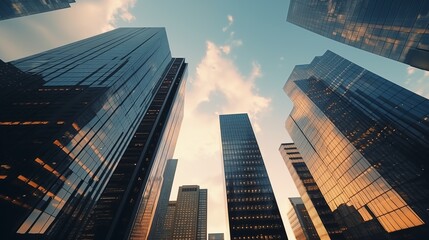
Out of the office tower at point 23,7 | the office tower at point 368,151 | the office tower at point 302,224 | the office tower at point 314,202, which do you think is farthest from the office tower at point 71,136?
the office tower at point 302,224

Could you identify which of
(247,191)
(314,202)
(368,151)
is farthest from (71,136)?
(247,191)

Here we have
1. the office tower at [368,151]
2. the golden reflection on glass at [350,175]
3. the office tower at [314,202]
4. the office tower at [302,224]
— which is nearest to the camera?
the office tower at [368,151]

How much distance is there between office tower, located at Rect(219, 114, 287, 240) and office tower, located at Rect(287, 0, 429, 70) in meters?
88.9

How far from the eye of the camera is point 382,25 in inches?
1585

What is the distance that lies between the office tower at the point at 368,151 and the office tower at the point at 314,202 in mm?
27541

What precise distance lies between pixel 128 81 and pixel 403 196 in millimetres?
69366

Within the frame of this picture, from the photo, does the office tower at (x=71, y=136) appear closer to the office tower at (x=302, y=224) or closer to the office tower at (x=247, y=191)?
the office tower at (x=247, y=191)

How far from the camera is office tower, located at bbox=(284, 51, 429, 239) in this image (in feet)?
136

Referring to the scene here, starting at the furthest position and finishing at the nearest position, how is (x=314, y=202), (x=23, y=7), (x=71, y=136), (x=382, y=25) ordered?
1. (x=314, y=202)
2. (x=23, y=7)
3. (x=382, y=25)
4. (x=71, y=136)

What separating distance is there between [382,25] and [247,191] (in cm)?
9975

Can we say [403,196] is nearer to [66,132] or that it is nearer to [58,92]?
[66,132]

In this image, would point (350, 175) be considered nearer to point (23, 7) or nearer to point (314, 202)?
point (314, 202)

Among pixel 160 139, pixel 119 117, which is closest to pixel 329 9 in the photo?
pixel 119 117

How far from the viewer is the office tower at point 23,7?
53.0 metres
